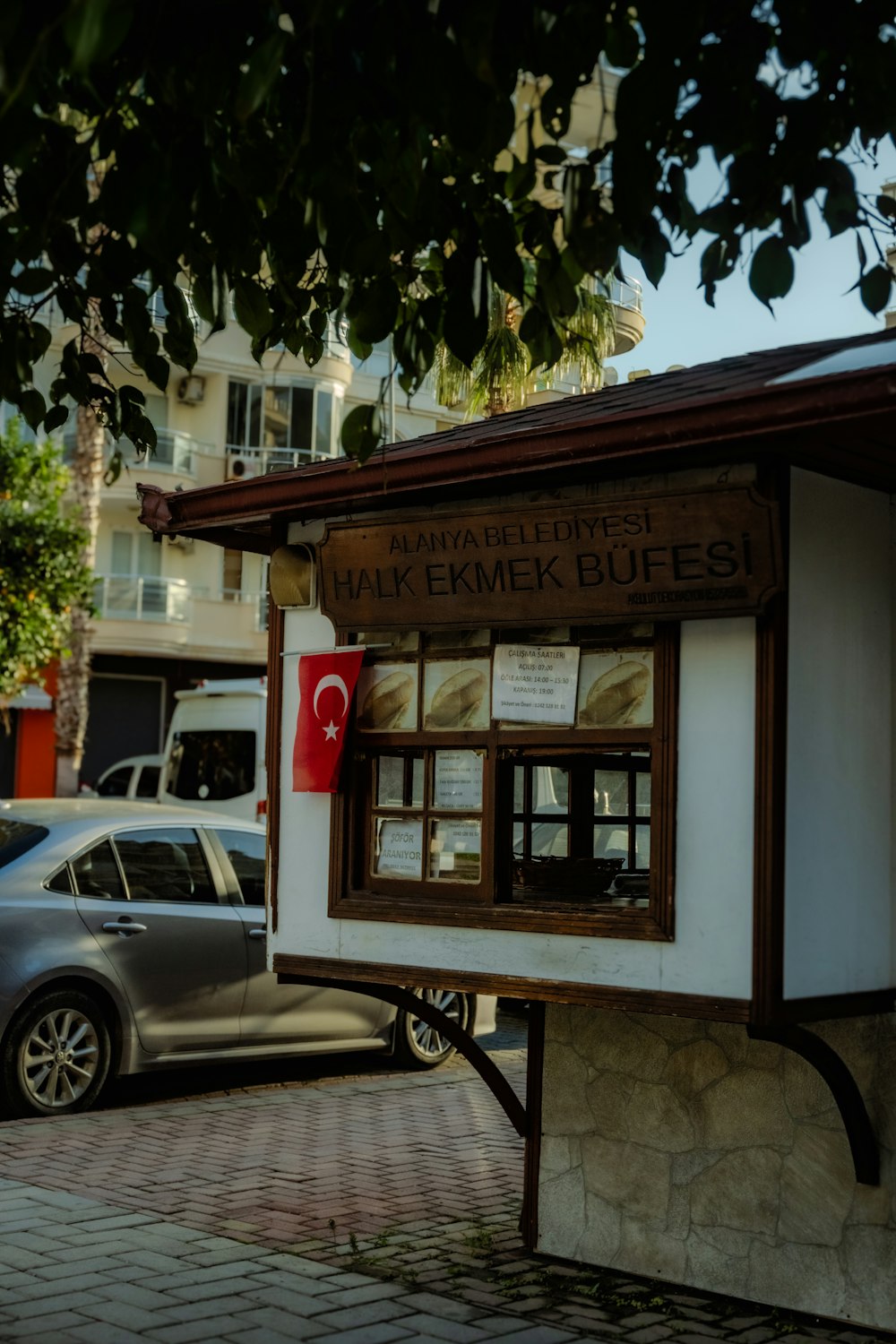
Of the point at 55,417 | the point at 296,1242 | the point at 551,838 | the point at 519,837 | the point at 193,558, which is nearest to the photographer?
the point at 55,417

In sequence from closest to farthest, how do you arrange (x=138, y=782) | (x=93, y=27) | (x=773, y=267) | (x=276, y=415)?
(x=93, y=27) < (x=773, y=267) < (x=138, y=782) < (x=276, y=415)

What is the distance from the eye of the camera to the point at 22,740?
33.0m

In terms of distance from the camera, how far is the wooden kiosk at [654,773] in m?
5.13

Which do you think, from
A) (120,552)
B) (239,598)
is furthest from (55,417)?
(120,552)

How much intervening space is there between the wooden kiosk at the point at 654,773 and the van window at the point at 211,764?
12.5 metres

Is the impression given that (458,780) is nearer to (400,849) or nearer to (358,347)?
(400,849)

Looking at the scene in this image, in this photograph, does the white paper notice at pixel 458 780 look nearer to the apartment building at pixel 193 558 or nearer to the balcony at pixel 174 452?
the apartment building at pixel 193 558

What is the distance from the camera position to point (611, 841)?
25.8 feet

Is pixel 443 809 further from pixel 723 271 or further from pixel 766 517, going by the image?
pixel 723 271

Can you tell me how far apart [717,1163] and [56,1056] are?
4.53 m

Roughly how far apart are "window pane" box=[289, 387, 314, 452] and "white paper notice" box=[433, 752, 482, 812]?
100 ft

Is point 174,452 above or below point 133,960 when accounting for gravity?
above

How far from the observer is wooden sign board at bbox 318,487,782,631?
5145mm

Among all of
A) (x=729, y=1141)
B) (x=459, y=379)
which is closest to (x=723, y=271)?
(x=729, y=1141)
